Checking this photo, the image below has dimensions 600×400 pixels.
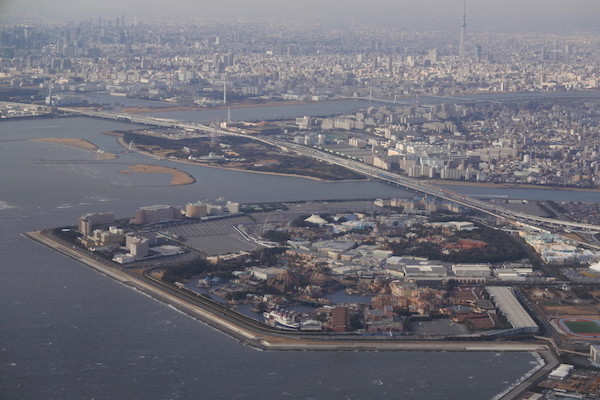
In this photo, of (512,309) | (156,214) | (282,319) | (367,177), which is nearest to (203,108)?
(367,177)

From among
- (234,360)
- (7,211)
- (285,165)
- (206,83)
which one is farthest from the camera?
(206,83)

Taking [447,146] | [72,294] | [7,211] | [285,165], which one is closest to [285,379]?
[72,294]

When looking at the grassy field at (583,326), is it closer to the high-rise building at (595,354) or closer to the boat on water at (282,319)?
the high-rise building at (595,354)

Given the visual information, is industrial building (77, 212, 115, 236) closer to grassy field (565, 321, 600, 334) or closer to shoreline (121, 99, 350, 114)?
grassy field (565, 321, 600, 334)

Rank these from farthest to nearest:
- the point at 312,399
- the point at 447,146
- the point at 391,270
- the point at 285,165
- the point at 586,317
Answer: the point at 447,146 < the point at 285,165 < the point at 391,270 < the point at 586,317 < the point at 312,399

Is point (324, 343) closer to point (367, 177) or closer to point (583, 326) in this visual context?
point (583, 326)

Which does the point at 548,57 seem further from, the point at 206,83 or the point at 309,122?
the point at 309,122

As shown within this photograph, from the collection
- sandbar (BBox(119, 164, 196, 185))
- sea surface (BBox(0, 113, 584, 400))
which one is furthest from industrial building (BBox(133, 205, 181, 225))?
sandbar (BBox(119, 164, 196, 185))

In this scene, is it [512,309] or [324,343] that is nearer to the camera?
[324,343]
